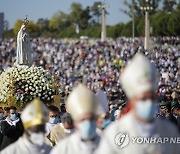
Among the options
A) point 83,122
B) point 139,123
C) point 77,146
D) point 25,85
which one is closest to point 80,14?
point 25,85

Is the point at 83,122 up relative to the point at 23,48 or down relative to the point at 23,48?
up

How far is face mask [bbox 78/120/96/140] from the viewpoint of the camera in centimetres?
490

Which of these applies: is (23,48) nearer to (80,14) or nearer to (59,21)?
(80,14)

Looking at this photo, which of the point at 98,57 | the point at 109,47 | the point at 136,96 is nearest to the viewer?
the point at 136,96

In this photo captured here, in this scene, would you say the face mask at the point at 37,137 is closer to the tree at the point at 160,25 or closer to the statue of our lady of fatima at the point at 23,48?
the statue of our lady of fatima at the point at 23,48

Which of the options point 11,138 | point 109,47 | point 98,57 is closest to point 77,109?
point 11,138

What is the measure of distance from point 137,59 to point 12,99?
410 inches

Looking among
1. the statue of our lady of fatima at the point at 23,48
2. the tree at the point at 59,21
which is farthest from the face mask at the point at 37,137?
the tree at the point at 59,21

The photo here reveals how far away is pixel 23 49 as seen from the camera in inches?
737

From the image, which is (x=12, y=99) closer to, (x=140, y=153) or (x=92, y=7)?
(x=140, y=153)

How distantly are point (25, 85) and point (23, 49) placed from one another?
11.8 feet

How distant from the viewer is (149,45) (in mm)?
62062

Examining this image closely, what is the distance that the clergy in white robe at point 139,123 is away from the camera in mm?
4715

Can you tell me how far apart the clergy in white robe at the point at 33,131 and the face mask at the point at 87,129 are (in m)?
0.55
